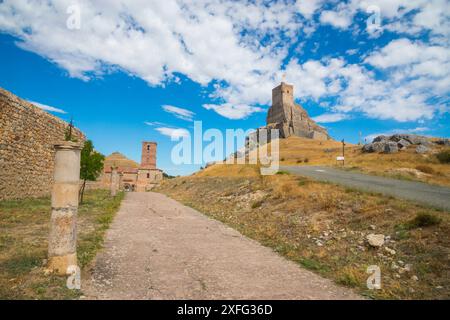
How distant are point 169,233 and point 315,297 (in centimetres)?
585

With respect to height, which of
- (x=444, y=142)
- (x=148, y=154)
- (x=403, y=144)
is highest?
(x=148, y=154)

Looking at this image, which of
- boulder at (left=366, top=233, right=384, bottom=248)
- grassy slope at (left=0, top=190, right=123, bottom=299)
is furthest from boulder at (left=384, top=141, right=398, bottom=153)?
grassy slope at (left=0, top=190, right=123, bottom=299)

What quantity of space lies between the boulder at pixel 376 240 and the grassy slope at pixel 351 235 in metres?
0.13

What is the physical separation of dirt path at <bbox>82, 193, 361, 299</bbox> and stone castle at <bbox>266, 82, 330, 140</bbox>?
273 feet

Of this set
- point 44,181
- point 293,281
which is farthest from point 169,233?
point 44,181

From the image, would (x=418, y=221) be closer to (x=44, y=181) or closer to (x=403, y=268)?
(x=403, y=268)

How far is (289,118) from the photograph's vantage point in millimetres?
91250

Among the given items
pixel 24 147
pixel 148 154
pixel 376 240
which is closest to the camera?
pixel 376 240

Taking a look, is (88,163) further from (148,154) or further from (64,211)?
(148,154)

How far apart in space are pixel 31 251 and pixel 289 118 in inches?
3554

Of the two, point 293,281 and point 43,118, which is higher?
point 43,118

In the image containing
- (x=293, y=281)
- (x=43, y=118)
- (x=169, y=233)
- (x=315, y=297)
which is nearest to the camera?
(x=315, y=297)

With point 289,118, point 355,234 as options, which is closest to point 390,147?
point 355,234

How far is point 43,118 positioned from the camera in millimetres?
16422
